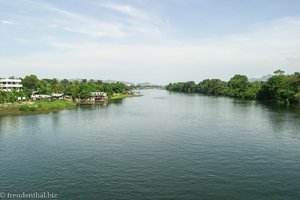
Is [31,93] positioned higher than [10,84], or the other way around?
[10,84]

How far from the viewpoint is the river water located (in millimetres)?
23719

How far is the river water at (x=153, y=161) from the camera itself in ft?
77.8

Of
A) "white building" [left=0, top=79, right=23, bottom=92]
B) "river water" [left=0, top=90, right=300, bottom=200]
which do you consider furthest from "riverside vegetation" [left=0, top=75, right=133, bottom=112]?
"river water" [left=0, top=90, right=300, bottom=200]

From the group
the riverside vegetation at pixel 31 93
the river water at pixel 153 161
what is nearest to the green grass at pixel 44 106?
the riverside vegetation at pixel 31 93

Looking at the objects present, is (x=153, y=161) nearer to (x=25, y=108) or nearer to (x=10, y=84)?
(x=25, y=108)

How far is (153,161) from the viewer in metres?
30.7

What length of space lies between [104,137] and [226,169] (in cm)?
2070

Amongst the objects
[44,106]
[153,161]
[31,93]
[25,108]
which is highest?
[31,93]

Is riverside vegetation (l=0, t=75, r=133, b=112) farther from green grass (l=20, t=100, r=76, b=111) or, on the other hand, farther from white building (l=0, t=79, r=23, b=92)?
white building (l=0, t=79, r=23, b=92)

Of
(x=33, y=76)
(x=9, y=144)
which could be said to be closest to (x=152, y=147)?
(x=9, y=144)

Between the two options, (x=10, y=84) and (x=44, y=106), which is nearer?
(x=44, y=106)

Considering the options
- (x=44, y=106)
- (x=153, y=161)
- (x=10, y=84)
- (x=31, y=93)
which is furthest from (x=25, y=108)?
(x=153, y=161)

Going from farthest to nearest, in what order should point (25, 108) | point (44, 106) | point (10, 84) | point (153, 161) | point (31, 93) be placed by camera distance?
point (10, 84) < point (31, 93) < point (44, 106) < point (25, 108) < point (153, 161)

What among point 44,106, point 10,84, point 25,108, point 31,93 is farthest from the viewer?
point 10,84
